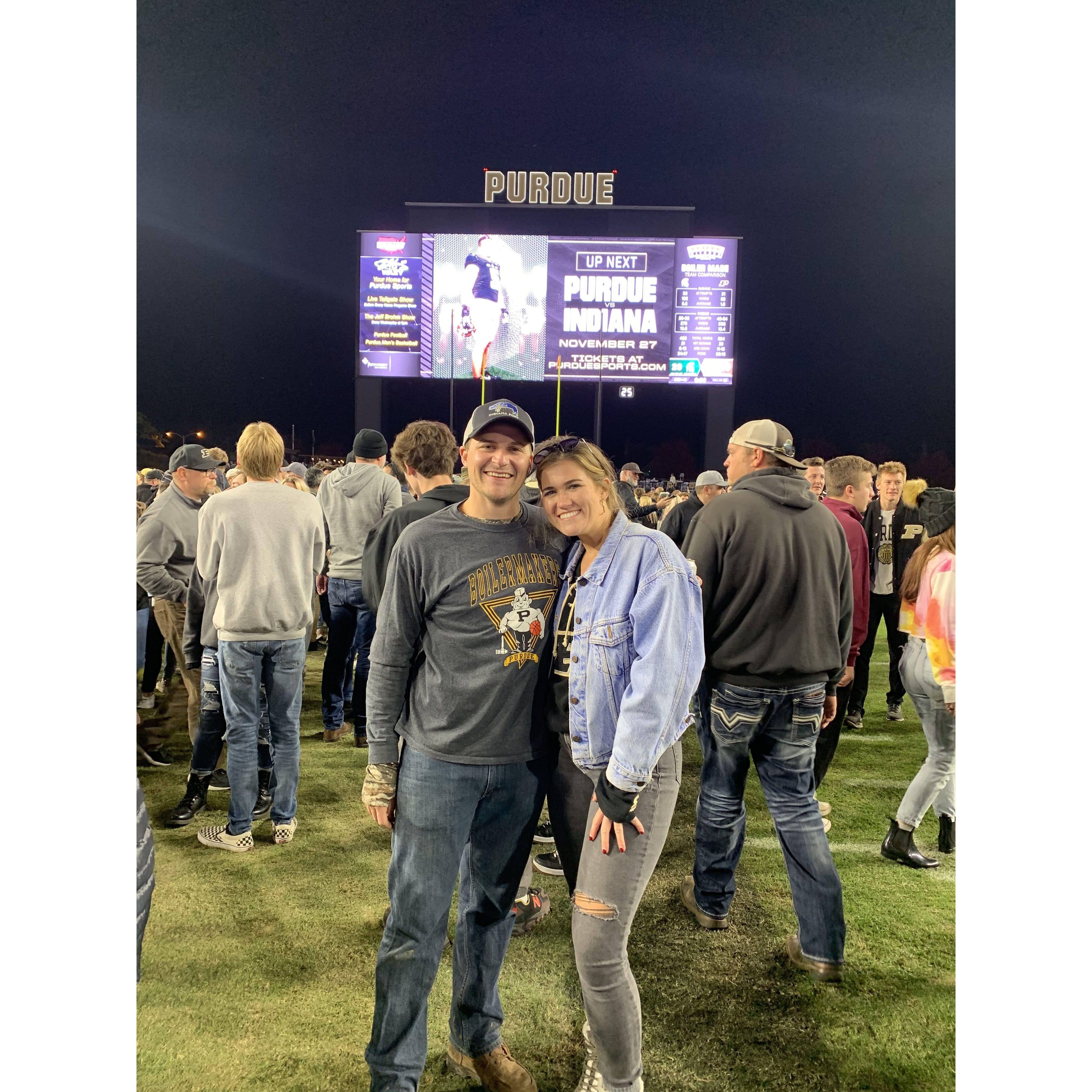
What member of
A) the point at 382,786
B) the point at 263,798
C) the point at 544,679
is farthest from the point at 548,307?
the point at 382,786

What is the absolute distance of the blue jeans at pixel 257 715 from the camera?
3.31 metres

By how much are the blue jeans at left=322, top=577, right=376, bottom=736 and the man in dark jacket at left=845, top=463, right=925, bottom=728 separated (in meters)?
3.65

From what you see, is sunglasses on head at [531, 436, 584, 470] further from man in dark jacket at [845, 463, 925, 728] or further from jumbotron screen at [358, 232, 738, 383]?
jumbotron screen at [358, 232, 738, 383]

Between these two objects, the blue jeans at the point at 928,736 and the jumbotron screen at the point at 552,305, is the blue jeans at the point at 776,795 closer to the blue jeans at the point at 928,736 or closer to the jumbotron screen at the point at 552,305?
the blue jeans at the point at 928,736

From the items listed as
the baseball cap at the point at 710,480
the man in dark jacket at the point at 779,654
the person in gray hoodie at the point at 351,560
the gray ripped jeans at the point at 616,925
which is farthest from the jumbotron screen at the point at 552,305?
the gray ripped jeans at the point at 616,925

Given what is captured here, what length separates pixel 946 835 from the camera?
139 inches

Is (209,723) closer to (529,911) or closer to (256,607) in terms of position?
(256,607)

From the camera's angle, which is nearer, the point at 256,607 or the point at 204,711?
the point at 256,607

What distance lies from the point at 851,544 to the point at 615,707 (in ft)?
8.23

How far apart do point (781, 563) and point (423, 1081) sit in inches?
78.4

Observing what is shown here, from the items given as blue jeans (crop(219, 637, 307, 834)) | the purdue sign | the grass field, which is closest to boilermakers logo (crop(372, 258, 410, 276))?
the purdue sign

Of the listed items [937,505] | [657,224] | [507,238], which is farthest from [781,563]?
[657,224]
